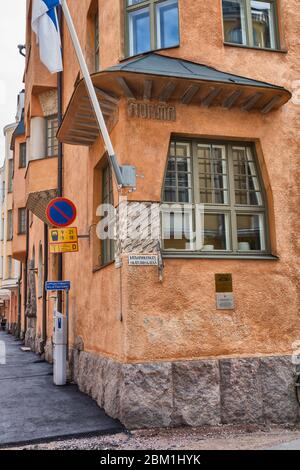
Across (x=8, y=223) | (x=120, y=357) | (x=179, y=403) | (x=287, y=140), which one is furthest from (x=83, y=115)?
(x=8, y=223)

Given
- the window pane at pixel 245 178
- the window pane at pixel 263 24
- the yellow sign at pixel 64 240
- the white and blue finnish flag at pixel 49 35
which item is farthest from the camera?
the yellow sign at pixel 64 240

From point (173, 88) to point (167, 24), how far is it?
1639 millimetres

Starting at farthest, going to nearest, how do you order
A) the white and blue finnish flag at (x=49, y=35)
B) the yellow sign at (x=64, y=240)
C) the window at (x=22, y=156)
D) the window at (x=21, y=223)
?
the window at (x=21, y=223), the window at (x=22, y=156), the yellow sign at (x=64, y=240), the white and blue finnish flag at (x=49, y=35)

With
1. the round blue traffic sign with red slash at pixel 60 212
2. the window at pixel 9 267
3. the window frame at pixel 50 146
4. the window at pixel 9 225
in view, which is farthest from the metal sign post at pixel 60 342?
the window at pixel 9 267

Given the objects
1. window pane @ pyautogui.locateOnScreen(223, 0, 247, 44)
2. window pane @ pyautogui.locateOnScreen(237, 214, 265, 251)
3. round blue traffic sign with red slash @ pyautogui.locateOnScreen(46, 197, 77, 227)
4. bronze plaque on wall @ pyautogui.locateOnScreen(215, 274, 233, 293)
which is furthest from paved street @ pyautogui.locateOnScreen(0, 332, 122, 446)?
window pane @ pyautogui.locateOnScreen(223, 0, 247, 44)

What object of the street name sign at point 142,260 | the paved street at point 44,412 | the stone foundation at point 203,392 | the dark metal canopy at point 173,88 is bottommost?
the paved street at point 44,412

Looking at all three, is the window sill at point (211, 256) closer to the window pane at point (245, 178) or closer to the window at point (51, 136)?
the window pane at point (245, 178)

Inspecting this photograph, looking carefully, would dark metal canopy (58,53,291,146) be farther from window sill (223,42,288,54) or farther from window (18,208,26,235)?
window (18,208,26,235)

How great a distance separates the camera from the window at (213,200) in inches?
331

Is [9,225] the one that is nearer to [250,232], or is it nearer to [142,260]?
[250,232]

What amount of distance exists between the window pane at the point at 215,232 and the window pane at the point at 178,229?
25 centimetres

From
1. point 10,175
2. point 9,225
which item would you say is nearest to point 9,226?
point 9,225

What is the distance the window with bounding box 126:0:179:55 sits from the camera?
29.0 ft

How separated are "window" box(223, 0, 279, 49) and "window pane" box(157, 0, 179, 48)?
0.88 meters
